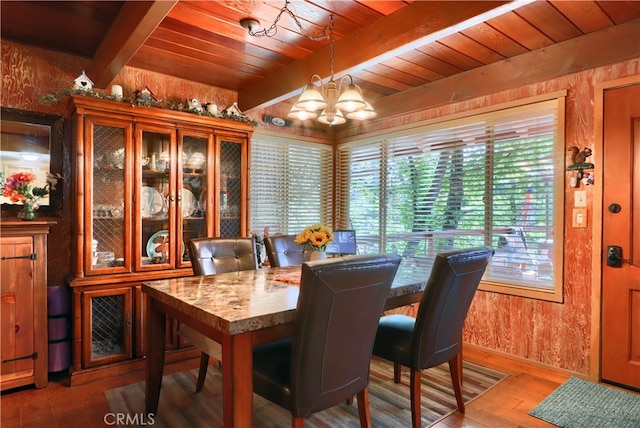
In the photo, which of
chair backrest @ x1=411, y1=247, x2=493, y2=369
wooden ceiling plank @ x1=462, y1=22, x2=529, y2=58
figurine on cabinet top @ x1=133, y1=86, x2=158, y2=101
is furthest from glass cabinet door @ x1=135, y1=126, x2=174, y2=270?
wooden ceiling plank @ x1=462, y1=22, x2=529, y2=58

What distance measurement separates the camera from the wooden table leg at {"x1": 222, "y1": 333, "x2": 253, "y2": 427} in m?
1.41

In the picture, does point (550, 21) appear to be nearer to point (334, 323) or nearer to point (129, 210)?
point (334, 323)

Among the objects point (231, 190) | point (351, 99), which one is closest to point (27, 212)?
point (231, 190)

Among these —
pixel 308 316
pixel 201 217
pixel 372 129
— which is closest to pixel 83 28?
pixel 201 217

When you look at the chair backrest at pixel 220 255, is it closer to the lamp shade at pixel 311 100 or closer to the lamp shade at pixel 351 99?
the lamp shade at pixel 311 100

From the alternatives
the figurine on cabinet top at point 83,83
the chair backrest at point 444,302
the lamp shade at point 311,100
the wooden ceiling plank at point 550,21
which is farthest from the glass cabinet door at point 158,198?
the wooden ceiling plank at point 550,21

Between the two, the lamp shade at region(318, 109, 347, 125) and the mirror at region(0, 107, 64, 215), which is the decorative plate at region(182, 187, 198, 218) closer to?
the mirror at region(0, 107, 64, 215)

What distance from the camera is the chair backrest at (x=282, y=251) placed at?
291 centimetres

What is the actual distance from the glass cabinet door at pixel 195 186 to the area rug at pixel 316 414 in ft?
3.30

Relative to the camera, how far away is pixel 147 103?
287cm

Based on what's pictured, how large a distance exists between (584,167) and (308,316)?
2376 millimetres

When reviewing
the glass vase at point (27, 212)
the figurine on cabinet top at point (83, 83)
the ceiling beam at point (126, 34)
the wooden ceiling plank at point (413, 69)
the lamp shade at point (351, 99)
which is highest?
the wooden ceiling plank at point (413, 69)

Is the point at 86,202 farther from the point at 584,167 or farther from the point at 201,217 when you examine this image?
the point at 584,167

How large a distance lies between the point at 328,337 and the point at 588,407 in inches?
74.9
